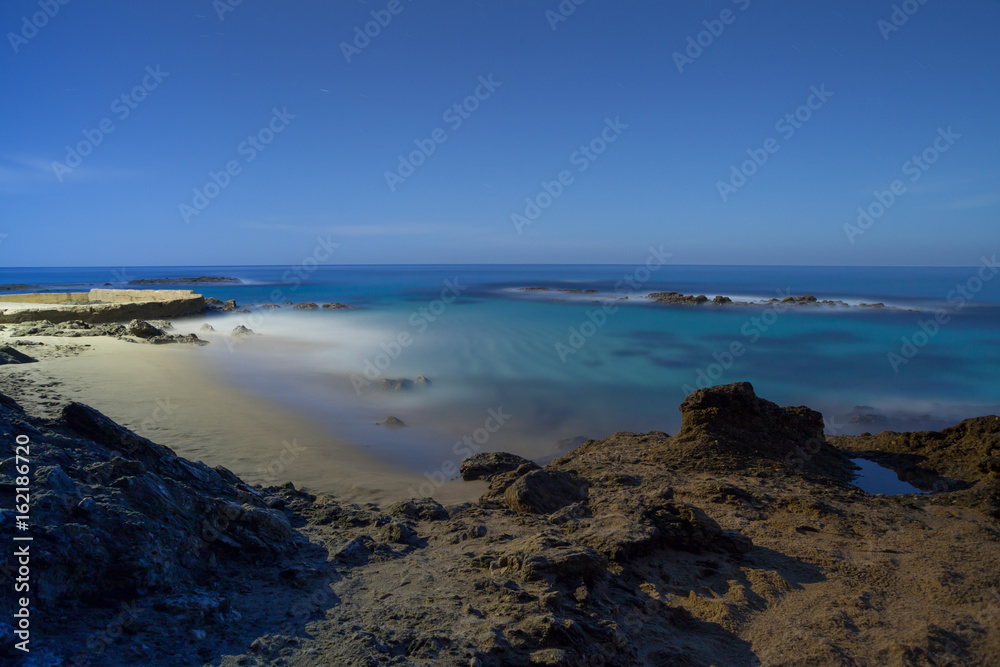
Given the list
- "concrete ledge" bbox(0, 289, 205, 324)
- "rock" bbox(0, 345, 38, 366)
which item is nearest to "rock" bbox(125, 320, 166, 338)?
"concrete ledge" bbox(0, 289, 205, 324)

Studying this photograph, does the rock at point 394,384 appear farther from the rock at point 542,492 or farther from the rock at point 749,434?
the rock at point 542,492

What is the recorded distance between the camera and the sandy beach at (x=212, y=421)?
595 cm

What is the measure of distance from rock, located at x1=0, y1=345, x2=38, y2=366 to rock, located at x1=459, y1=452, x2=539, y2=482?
938cm

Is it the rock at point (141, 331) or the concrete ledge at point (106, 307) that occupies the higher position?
the concrete ledge at point (106, 307)

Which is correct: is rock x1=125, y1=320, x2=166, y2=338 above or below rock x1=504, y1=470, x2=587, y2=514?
above

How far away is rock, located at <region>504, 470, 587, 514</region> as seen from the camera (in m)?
4.87

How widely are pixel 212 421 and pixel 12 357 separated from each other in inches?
217

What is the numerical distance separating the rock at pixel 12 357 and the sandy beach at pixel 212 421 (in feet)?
0.87

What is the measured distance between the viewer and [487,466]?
20.9ft

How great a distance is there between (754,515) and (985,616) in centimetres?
173

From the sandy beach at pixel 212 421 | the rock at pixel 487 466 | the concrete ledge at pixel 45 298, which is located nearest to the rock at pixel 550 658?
the sandy beach at pixel 212 421

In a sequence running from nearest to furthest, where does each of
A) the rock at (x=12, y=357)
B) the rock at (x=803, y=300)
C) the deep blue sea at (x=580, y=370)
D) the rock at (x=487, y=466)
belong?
the rock at (x=487, y=466) → the rock at (x=12, y=357) → the deep blue sea at (x=580, y=370) → the rock at (x=803, y=300)

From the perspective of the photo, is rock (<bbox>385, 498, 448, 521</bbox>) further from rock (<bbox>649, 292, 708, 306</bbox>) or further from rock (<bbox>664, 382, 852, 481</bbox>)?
rock (<bbox>649, 292, 708, 306</bbox>)

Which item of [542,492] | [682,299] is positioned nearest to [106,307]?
[542,492]
